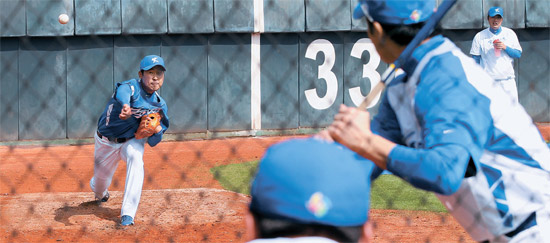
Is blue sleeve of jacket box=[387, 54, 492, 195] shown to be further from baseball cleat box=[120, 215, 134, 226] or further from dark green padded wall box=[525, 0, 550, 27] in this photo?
dark green padded wall box=[525, 0, 550, 27]

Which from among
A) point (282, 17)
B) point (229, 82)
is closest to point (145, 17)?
point (229, 82)

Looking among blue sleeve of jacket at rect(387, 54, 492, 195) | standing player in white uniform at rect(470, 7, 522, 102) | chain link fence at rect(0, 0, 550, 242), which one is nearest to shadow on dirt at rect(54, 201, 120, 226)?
chain link fence at rect(0, 0, 550, 242)

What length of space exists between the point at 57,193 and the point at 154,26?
16.5 feet

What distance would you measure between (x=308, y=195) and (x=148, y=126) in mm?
5068

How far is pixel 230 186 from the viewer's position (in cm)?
800

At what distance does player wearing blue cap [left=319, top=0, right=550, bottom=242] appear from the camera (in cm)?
199

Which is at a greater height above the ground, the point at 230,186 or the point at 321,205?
the point at 321,205

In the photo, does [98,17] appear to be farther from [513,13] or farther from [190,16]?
[513,13]

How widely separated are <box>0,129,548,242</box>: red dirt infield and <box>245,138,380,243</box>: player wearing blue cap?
4.31m

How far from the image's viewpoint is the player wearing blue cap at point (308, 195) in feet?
4.21

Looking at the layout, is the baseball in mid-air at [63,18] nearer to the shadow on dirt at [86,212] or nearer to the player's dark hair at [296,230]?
the shadow on dirt at [86,212]

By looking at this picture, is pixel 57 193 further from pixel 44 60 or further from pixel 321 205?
pixel 321 205

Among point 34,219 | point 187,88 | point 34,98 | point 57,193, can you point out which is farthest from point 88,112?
point 34,219

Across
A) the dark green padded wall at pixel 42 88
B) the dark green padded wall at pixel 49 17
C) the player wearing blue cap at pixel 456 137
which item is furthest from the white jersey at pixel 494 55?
the player wearing blue cap at pixel 456 137
